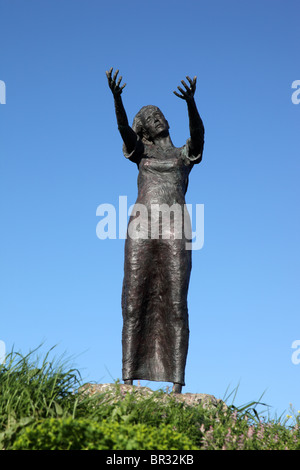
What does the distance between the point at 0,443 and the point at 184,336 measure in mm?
2669

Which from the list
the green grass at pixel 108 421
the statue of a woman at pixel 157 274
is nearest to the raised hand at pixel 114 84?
the statue of a woman at pixel 157 274

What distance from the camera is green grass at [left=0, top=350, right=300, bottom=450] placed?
4.41 meters

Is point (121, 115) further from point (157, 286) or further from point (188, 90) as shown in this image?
point (157, 286)

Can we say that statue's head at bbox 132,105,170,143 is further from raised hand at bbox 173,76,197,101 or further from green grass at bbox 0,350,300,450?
green grass at bbox 0,350,300,450

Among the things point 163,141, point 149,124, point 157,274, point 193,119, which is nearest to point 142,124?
point 149,124

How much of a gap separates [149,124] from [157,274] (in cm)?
197

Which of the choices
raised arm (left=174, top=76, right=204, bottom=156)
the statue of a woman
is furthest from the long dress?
raised arm (left=174, top=76, right=204, bottom=156)

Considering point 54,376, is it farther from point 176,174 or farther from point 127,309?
point 176,174

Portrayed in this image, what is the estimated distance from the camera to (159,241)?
707 cm

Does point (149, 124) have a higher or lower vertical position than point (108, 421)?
higher

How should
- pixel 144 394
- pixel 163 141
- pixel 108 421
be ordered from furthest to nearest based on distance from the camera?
pixel 163 141
pixel 144 394
pixel 108 421

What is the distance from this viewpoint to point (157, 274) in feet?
23.2

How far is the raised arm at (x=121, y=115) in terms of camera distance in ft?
23.0

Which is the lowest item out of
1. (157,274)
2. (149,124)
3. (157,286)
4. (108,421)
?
(108,421)
